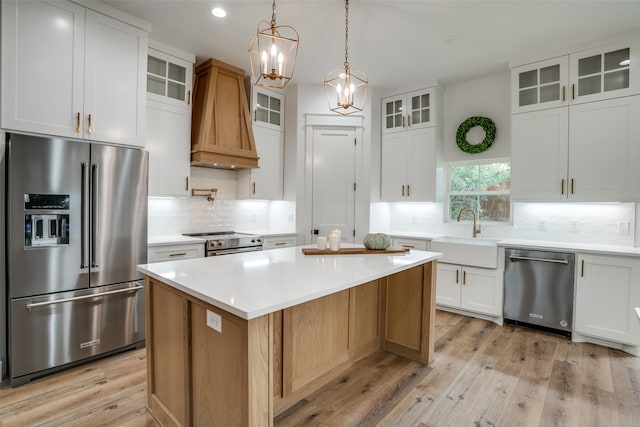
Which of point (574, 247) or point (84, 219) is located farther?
point (574, 247)

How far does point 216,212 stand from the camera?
4359 mm

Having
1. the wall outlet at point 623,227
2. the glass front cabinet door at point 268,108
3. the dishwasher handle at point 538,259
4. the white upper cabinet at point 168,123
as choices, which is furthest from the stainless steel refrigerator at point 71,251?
the wall outlet at point 623,227

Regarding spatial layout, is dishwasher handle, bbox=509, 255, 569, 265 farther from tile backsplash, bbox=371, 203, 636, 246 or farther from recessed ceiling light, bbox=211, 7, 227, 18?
recessed ceiling light, bbox=211, 7, 227, 18

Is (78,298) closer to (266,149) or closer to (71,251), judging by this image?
(71,251)


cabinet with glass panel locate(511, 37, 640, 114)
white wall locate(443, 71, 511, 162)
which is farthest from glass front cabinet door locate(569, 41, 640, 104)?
white wall locate(443, 71, 511, 162)

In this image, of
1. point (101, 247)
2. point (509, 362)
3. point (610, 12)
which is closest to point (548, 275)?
point (509, 362)

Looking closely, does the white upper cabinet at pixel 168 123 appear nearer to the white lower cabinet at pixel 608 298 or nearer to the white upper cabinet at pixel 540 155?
the white upper cabinet at pixel 540 155

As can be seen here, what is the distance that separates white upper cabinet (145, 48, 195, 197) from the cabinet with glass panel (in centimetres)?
363

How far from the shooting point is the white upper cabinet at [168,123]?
11.1 ft

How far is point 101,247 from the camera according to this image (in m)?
2.66

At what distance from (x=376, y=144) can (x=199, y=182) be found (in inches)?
94.9

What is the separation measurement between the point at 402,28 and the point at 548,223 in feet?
8.77

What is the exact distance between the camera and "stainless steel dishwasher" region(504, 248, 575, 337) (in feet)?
10.7

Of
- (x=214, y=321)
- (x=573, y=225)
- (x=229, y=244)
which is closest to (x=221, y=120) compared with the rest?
(x=229, y=244)
